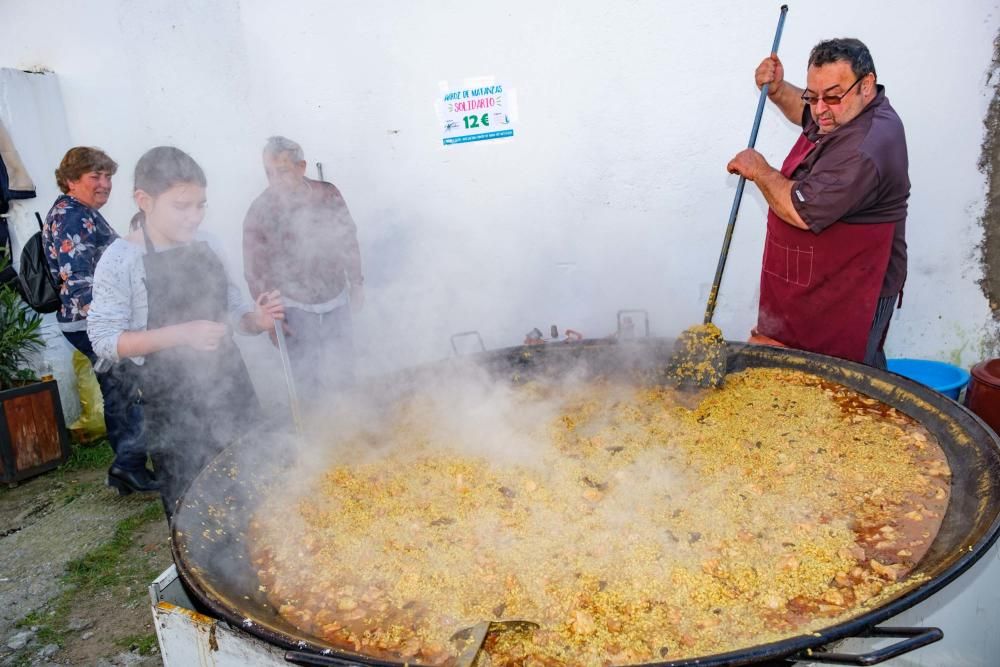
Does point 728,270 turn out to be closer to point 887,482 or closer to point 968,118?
point 968,118

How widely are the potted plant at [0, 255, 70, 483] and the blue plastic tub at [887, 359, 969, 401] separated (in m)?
5.35

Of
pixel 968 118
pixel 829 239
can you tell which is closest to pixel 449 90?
pixel 829 239

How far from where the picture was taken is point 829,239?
2564 mm

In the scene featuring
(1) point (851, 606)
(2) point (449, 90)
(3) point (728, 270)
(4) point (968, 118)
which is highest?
(2) point (449, 90)

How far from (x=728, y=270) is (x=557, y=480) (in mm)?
2466

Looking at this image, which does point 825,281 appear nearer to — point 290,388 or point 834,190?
point 834,190

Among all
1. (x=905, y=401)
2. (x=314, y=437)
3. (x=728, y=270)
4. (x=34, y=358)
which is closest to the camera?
(x=905, y=401)

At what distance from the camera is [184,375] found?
9.43 feet

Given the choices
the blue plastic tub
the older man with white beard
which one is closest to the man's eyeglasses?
the blue plastic tub

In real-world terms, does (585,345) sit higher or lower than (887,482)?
higher

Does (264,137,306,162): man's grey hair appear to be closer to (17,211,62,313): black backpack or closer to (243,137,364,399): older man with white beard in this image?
(243,137,364,399): older man with white beard

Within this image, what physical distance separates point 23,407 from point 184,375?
2.37 meters

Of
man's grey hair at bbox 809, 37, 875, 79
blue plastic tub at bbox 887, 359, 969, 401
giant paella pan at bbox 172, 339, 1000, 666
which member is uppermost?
man's grey hair at bbox 809, 37, 875, 79

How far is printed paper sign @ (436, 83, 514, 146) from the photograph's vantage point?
4.08m
